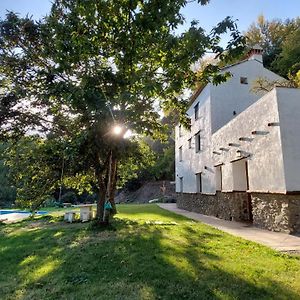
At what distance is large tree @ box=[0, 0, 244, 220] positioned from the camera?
26.0ft

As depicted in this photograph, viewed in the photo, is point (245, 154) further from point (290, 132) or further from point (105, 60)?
point (105, 60)

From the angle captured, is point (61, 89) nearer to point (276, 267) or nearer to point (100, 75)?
point (100, 75)

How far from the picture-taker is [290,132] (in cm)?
990

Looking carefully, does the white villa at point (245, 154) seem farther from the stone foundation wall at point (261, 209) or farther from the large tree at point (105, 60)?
the large tree at point (105, 60)

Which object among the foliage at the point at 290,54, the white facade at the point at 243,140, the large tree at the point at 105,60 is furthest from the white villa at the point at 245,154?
the foliage at the point at 290,54

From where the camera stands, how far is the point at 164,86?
868 centimetres

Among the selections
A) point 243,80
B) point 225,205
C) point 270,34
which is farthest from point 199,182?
point 270,34

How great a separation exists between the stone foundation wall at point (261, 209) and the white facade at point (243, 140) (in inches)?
14.8

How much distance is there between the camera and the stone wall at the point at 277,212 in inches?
376

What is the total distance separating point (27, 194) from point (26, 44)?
232 inches

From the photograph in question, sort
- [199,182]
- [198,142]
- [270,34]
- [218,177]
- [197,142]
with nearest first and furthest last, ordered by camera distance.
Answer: [218,177]
[199,182]
[198,142]
[197,142]
[270,34]

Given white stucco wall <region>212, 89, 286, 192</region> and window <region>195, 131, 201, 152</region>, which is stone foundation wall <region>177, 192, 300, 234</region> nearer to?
white stucco wall <region>212, 89, 286, 192</region>

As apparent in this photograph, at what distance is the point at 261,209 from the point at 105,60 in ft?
26.6

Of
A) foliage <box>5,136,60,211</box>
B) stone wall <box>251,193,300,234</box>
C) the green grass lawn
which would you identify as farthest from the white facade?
foliage <box>5,136,60,211</box>
